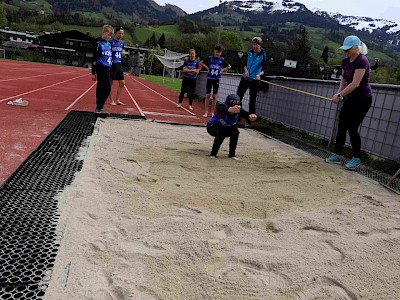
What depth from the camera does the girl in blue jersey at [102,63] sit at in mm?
6809

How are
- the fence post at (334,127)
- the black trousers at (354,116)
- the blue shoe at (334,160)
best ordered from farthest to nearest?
the fence post at (334,127)
the blue shoe at (334,160)
the black trousers at (354,116)

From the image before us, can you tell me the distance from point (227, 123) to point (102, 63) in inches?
127

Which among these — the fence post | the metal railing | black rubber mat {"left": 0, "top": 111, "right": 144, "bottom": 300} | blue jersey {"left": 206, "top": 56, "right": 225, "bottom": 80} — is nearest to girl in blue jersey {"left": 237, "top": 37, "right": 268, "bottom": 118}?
the metal railing

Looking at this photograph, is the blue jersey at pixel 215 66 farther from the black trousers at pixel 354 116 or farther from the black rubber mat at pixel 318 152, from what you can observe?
the black trousers at pixel 354 116

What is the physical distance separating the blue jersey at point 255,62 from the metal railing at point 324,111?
0.88 metres

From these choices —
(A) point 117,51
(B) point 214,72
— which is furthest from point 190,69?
(A) point 117,51

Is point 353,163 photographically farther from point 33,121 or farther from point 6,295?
point 33,121

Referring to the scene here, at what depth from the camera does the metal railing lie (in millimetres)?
5109

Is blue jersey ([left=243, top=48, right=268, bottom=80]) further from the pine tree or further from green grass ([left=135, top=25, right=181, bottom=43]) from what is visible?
green grass ([left=135, top=25, right=181, bottom=43])

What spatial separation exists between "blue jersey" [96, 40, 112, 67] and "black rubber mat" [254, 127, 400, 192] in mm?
3322

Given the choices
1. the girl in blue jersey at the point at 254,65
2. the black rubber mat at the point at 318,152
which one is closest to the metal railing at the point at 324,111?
the black rubber mat at the point at 318,152

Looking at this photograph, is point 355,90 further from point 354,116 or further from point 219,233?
point 219,233

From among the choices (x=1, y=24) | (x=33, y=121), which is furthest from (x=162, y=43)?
(x=33, y=121)

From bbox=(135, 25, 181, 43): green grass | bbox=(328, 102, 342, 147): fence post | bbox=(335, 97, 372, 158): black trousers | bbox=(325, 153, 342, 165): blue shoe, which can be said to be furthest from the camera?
bbox=(135, 25, 181, 43): green grass
